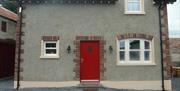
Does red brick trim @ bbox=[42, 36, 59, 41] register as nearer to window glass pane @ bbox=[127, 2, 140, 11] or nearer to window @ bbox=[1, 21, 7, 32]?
window glass pane @ bbox=[127, 2, 140, 11]

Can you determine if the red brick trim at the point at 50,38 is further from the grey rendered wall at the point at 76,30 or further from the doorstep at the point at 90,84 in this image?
the doorstep at the point at 90,84

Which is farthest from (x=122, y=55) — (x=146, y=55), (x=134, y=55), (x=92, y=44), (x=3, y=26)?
(x=3, y=26)

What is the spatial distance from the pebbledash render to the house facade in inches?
224

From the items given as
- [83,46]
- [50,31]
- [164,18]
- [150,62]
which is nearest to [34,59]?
[50,31]

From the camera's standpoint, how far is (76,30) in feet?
47.5

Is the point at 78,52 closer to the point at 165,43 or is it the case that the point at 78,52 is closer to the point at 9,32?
the point at 165,43

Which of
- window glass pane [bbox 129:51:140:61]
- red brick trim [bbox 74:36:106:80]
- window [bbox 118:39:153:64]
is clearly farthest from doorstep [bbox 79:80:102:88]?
window glass pane [bbox 129:51:140:61]

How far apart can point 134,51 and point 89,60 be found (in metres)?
2.46

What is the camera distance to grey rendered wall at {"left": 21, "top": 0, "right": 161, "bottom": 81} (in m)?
14.3

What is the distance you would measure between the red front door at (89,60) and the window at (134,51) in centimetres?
123

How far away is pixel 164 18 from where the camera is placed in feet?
47.8

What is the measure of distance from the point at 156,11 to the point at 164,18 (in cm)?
57

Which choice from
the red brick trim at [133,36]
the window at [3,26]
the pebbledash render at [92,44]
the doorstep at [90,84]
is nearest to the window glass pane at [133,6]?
the pebbledash render at [92,44]

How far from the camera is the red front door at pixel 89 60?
47.2 ft
